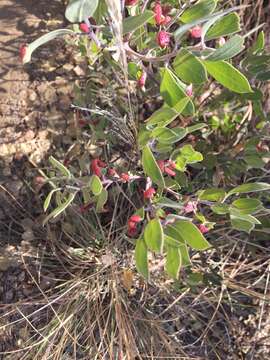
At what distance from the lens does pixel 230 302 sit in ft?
5.03

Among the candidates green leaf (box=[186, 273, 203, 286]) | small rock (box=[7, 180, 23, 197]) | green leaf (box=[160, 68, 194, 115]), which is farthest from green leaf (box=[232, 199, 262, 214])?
small rock (box=[7, 180, 23, 197])

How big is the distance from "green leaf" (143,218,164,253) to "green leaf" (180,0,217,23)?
1.22 ft

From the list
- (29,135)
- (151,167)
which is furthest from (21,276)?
(151,167)

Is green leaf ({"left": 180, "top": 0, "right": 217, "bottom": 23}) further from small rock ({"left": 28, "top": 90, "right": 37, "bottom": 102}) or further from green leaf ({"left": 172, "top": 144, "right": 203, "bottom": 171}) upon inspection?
small rock ({"left": 28, "top": 90, "right": 37, "bottom": 102})

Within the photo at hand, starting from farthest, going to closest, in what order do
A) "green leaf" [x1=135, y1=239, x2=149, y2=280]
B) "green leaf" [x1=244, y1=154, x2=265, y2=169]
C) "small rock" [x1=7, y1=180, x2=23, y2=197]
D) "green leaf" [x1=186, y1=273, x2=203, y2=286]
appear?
1. "small rock" [x1=7, y1=180, x2=23, y2=197]
2. "green leaf" [x1=186, y1=273, x2=203, y2=286]
3. "green leaf" [x1=244, y1=154, x2=265, y2=169]
4. "green leaf" [x1=135, y1=239, x2=149, y2=280]

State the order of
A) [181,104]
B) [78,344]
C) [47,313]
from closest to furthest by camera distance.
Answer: [181,104] → [78,344] → [47,313]

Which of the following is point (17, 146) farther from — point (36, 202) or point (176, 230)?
point (176, 230)

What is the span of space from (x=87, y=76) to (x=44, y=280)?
1.93ft

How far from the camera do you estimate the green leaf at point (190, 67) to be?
2.99ft

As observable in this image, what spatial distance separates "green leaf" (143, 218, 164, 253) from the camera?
0.97m

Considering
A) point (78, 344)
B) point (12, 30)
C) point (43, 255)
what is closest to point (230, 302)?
point (78, 344)

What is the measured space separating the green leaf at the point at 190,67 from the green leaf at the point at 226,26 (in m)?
0.07

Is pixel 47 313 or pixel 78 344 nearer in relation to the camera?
pixel 78 344

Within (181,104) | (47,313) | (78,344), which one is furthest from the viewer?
(47,313)
